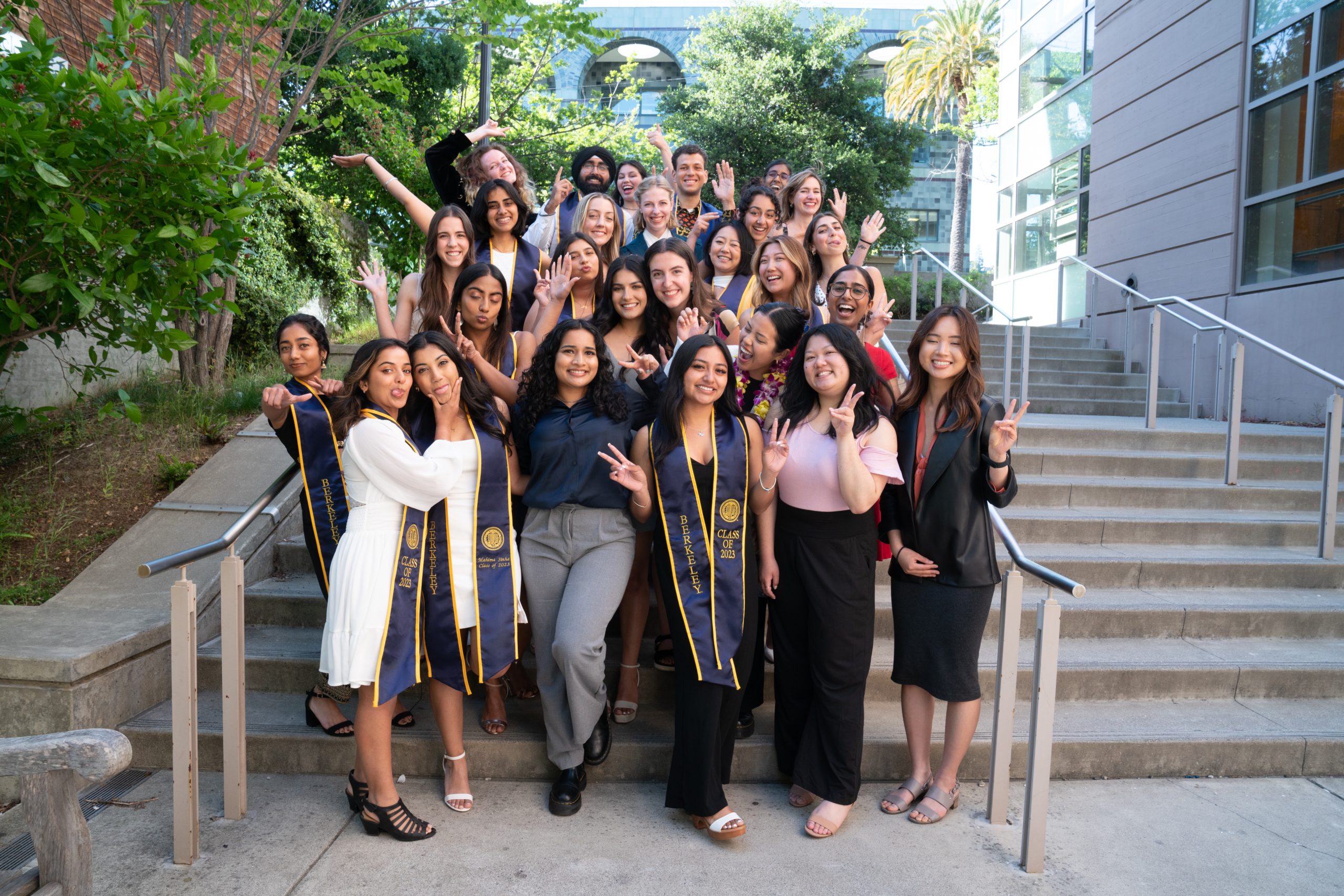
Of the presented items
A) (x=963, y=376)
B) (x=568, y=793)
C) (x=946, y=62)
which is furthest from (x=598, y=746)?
(x=946, y=62)

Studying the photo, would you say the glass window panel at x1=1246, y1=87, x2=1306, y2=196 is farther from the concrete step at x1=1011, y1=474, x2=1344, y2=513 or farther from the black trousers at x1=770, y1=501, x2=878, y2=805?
the black trousers at x1=770, y1=501, x2=878, y2=805

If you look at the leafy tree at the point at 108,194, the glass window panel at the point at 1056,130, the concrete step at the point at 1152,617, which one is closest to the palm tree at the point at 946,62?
the glass window panel at the point at 1056,130

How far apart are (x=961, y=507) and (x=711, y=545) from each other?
37.7 inches

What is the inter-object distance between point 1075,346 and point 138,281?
9.88 metres

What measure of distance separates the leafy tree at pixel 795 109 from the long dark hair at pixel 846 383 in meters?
17.4

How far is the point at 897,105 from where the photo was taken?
2991cm

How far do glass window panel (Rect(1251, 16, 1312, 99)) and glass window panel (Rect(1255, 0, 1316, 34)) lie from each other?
0.11m

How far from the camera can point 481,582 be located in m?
3.34

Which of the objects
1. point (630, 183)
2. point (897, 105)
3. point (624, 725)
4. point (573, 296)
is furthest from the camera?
point (897, 105)

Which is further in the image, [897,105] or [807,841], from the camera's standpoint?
[897,105]

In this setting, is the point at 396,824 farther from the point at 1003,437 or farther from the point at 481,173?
the point at 481,173

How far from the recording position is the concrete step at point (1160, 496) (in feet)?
18.7

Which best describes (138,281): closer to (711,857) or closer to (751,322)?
(751,322)

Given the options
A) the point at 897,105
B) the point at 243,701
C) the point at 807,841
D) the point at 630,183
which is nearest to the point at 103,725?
the point at 243,701
